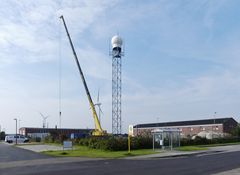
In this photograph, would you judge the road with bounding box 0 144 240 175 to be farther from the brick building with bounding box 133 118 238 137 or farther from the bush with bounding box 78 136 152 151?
the brick building with bounding box 133 118 238 137

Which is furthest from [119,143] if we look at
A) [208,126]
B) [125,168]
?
[208,126]

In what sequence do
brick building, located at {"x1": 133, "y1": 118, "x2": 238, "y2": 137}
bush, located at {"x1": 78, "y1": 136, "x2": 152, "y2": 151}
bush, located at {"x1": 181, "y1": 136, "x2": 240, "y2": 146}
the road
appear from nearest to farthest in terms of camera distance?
the road → bush, located at {"x1": 78, "y1": 136, "x2": 152, "y2": 151} → bush, located at {"x1": 181, "y1": 136, "x2": 240, "y2": 146} → brick building, located at {"x1": 133, "y1": 118, "x2": 238, "y2": 137}

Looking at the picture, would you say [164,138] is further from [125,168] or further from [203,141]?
[125,168]

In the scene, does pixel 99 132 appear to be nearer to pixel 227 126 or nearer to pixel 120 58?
pixel 120 58

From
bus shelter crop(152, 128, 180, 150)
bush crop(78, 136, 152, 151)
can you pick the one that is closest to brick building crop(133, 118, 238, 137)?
bus shelter crop(152, 128, 180, 150)

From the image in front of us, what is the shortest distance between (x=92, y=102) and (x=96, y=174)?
4699 cm

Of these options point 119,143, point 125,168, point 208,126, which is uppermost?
point 208,126

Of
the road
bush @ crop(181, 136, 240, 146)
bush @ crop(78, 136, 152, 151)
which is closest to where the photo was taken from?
the road

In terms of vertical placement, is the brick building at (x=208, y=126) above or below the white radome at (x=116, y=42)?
below

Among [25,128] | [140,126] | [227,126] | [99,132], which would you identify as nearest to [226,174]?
[99,132]

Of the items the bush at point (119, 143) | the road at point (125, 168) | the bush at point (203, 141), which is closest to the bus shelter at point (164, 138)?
the bush at point (119, 143)

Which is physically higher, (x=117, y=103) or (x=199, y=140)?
(x=117, y=103)

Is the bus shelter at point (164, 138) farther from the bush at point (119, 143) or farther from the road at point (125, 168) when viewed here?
the road at point (125, 168)

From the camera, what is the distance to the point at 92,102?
65750mm
